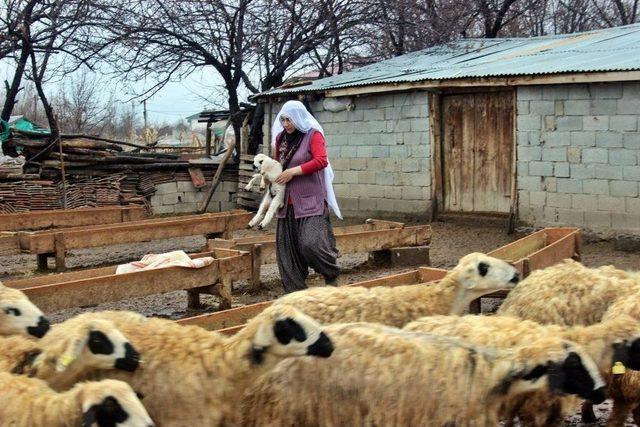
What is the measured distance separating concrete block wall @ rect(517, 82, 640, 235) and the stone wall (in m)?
2.02

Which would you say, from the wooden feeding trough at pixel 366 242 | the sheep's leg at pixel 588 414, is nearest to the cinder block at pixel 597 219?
the wooden feeding trough at pixel 366 242

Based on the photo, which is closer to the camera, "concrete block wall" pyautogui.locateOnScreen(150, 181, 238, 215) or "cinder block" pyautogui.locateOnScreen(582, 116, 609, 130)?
"cinder block" pyautogui.locateOnScreen(582, 116, 609, 130)

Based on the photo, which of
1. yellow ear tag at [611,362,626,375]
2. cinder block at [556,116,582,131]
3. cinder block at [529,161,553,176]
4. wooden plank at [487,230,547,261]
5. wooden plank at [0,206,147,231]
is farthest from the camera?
cinder block at [529,161,553,176]

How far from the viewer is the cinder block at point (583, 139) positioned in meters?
12.7

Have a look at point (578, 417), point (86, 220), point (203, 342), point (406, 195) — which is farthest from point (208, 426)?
point (406, 195)

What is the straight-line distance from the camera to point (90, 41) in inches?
778

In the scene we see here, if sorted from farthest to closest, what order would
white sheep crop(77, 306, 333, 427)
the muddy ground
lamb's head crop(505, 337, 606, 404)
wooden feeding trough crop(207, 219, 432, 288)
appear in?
wooden feeding trough crop(207, 219, 432, 288), the muddy ground, white sheep crop(77, 306, 333, 427), lamb's head crop(505, 337, 606, 404)

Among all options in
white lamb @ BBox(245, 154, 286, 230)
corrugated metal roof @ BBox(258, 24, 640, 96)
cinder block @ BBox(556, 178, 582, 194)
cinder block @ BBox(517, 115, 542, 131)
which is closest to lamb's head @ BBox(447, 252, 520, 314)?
white lamb @ BBox(245, 154, 286, 230)

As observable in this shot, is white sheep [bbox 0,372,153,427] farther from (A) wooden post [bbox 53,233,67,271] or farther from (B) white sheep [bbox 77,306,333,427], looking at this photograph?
(A) wooden post [bbox 53,233,67,271]

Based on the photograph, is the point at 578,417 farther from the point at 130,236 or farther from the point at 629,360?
the point at 130,236

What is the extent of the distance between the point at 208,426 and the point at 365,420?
31.6 inches

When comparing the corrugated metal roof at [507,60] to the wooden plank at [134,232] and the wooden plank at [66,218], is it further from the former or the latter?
the wooden plank at [66,218]

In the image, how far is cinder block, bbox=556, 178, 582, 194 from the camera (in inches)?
508

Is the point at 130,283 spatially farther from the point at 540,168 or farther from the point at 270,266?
the point at 540,168
